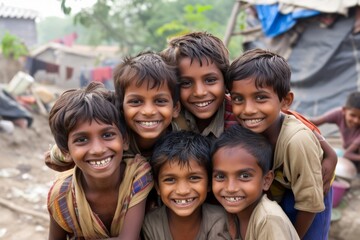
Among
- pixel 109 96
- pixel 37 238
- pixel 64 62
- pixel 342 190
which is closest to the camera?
pixel 109 96

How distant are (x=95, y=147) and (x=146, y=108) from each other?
0.98ft

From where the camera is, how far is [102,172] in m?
1.80

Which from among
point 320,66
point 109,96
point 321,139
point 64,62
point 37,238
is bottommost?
point 64,62

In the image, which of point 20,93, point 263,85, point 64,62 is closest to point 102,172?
point 263,85

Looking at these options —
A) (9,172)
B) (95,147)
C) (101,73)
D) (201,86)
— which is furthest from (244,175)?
(101,73)

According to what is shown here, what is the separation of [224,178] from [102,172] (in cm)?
57

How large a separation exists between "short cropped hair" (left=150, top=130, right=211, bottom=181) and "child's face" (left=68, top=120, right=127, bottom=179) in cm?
20

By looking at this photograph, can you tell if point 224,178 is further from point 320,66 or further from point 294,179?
point 320,66

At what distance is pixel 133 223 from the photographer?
5.98ft

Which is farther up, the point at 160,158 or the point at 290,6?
the point at 290,6

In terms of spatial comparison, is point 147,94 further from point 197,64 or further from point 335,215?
point 335,215

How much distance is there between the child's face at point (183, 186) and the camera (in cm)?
185

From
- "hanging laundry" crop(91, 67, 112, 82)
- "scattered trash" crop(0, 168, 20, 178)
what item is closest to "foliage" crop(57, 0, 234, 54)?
"hanging laundry" crop(91, 67, 112, 82)

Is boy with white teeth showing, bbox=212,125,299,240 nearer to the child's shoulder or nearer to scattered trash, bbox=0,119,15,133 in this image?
the child's shoulder
